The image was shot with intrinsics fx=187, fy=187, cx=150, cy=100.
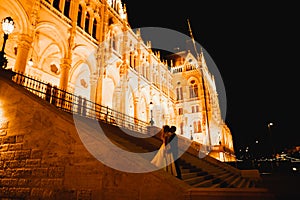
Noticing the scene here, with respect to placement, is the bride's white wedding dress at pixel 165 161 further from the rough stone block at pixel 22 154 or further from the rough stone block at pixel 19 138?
the rough stone block at pixel 19 138

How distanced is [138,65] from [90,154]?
24466 millimetres

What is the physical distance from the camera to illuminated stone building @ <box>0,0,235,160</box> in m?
14.8

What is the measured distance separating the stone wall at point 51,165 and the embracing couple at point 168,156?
934 mm

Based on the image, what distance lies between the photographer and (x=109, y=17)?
2419 cm

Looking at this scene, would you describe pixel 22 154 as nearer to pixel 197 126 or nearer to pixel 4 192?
pixel 4 192

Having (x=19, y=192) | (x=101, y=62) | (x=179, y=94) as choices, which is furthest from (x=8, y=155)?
(x=179, y=94)

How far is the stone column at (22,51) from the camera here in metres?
12.4

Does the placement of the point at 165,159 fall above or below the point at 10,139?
below

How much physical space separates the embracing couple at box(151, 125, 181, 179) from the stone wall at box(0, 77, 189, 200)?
93 cm

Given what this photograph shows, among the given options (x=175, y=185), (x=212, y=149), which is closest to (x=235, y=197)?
(x=175, y=185)

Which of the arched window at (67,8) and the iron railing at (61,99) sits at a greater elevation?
the arched window at (67,8)

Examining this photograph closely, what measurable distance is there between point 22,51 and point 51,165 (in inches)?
398

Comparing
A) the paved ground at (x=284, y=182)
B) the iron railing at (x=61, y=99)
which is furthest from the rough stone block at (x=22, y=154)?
the paved ground at (x=284, y=182)

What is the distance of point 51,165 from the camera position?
6.10 metres
